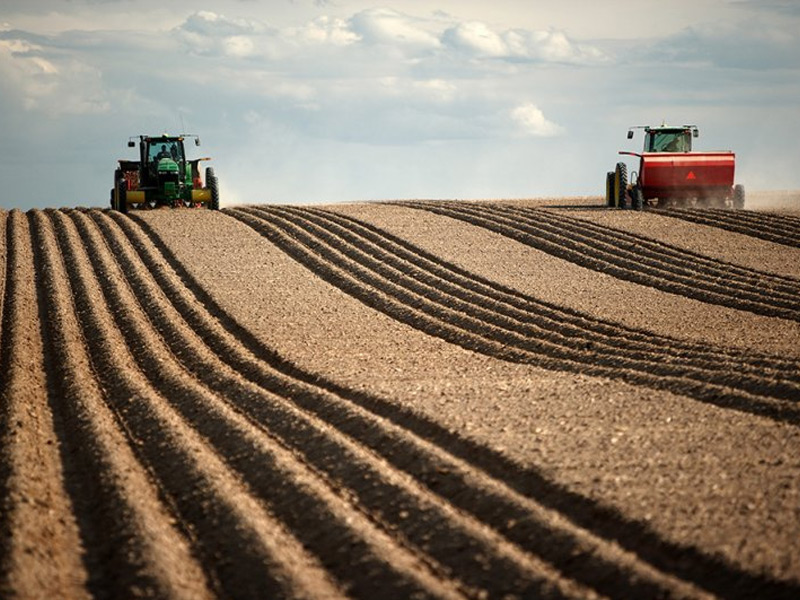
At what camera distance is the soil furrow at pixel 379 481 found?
667 centimetres

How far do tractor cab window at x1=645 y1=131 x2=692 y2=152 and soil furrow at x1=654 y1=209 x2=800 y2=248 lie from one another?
2.31m

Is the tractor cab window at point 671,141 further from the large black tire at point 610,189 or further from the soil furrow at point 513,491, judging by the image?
the soil furrow at point 513,491

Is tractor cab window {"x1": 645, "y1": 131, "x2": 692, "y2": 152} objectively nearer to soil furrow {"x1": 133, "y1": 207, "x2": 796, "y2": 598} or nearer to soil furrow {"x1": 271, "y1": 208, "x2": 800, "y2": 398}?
soil furrow {"x1": 271, "y1": 208, "x2": 800, "y2": 398}

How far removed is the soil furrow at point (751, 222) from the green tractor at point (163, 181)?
11517 mm

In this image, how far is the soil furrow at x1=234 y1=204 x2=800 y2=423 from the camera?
10.5 meters

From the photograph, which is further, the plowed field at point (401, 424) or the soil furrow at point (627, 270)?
the soil furrow at point (627, 270)

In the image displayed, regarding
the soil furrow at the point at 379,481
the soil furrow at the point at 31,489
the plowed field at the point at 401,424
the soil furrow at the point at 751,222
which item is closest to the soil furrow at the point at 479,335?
the plowed field at the point at 401,424

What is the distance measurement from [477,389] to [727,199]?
747 inches

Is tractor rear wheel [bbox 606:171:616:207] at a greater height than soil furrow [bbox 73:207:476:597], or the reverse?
tractor rear wheel [bbox 606:171:616:207]

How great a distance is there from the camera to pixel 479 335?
14625mm

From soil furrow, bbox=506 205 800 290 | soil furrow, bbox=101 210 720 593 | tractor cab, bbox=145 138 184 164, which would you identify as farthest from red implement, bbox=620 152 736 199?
soil furrow, bbox=101 210 720 593

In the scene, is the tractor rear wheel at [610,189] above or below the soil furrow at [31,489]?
above

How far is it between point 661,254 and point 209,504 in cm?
1465

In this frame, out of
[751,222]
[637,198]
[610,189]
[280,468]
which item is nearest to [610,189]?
[610,189]
